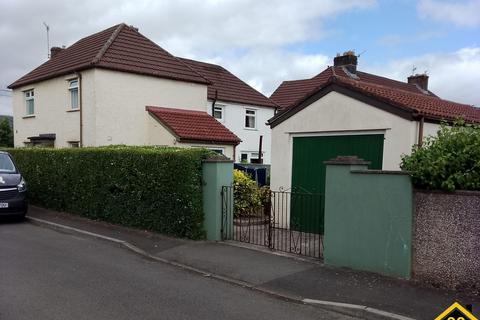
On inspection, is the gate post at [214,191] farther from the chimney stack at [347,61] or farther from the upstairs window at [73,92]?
the chimney stack at [347,61]

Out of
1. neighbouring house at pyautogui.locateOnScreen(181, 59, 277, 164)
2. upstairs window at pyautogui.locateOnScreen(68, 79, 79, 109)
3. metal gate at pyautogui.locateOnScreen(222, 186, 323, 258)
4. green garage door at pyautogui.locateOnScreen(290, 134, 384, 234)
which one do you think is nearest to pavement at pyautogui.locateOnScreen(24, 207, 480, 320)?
metal gate at pyautogui.locateOnScreen(222, 186, 323, 258)

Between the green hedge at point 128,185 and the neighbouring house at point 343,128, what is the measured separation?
2.48 meters

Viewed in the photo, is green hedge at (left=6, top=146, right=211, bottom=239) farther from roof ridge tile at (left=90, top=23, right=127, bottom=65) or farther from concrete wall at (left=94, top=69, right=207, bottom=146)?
roof ridge tile at (left=90, top=23, right=127, bottom=65)

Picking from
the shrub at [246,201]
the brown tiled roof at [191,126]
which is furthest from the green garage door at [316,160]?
the brown tiled roof at [191,126]

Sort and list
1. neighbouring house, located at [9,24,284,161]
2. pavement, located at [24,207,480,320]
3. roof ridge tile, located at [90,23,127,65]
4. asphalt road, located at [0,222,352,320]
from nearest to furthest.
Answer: asphalt road, located at [0,222,352,320] → pavement, located at [24,207,480,320] → roof ridge tile, located at [90,23,127,65] → neighbouring house, located at [9,24,284,161]

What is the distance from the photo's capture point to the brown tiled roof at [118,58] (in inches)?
751

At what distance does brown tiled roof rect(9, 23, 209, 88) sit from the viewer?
19.1 meters

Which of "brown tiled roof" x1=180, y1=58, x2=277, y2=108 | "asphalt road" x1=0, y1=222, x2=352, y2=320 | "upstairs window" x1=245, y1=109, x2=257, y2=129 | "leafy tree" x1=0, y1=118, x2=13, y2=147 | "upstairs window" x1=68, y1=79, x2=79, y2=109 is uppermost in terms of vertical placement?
"brown tiled roof" x1=180, y1=58, x2=277, y2=108

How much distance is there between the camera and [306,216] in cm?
1062

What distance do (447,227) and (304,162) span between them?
201 inches

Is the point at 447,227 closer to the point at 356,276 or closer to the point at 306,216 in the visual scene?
the point at 356,276

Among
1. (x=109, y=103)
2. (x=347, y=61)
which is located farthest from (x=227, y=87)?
(x=109, y=103)

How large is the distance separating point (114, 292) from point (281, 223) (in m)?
5.90

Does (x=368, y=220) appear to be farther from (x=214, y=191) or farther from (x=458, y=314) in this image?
(x=458, y=314)
